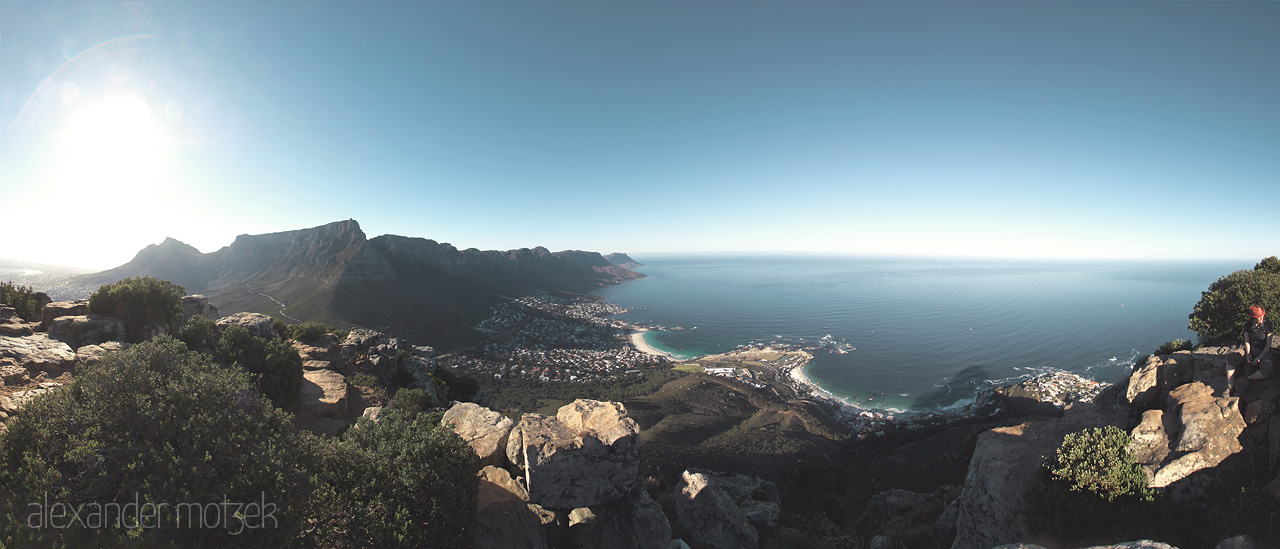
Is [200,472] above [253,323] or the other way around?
the other way around

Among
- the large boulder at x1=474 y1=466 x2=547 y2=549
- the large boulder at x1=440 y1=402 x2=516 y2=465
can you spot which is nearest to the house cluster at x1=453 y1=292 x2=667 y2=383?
the large boulder at x1=440 y1=402 x2=516 y2=465

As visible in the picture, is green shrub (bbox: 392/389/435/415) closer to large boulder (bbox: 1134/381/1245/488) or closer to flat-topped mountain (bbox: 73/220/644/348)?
large boulder (bbox: 1134/381/1245/488)

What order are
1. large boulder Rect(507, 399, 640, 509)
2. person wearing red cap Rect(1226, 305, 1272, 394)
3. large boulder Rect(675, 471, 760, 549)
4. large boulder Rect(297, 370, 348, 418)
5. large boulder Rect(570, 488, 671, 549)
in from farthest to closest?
large boulder Rect(675, 471, 760, 549), large boulder Rect(297, 370, 348, 418), large boulder Rect(570, 488, 671, 549), large boulder Rect(507, 399, 640, 509), person wearing red cap Rect(1226, 305, 1272, 394)

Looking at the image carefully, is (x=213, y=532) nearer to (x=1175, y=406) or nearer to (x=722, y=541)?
(x=722, y=541)

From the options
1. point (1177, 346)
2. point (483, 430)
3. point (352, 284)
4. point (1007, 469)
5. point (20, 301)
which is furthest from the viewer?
point (352, 284)

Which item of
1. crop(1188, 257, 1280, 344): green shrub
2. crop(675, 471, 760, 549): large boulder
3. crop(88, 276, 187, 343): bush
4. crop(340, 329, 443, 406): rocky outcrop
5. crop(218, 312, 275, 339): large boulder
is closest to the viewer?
crop(88, 276, 187, 343): bush

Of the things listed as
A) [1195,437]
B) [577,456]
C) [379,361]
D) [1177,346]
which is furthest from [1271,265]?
[379,361]

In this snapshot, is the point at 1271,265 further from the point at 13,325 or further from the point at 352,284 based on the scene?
the point at 352,284

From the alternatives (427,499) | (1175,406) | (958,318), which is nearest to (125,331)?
(427,499)
